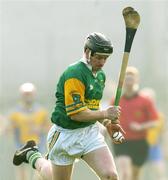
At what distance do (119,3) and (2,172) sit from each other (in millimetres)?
5928

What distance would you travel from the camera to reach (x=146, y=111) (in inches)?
534

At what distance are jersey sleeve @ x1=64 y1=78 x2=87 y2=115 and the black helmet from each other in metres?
0.33

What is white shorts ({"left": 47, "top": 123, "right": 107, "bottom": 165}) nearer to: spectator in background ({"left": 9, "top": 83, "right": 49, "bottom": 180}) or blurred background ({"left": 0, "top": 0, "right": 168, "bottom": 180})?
spectator in background ({"left": 9, "top": 83, "right": 49, "bottom": 180})

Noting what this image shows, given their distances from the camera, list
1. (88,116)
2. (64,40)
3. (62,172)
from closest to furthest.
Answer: (88,116), (62,172), (64,40)

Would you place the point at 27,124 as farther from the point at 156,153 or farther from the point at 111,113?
the point at 111,113

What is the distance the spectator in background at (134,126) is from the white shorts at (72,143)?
450cm

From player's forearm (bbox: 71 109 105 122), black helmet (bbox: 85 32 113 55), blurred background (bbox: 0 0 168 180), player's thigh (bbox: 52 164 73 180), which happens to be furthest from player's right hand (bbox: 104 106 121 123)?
blurred background (bbox: 0 0 168 180)

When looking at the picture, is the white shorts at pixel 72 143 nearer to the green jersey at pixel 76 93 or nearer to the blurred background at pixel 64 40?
the green jersey at pixel 76 93

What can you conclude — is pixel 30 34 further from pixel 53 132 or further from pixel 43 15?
pixel 53 132

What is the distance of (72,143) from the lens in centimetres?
870

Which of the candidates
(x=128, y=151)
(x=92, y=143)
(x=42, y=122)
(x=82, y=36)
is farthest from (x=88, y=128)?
(x=82, y=36)

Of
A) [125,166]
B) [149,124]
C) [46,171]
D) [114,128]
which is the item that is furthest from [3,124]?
[114,128]

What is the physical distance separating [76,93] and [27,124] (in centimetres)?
617

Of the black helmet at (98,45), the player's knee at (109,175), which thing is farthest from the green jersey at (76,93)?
the player's knee at (109,175)
